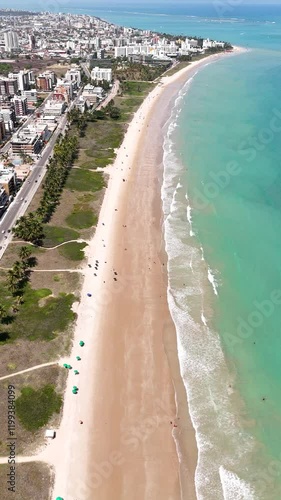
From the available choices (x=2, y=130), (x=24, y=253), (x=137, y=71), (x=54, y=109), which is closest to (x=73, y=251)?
(x=24, y=253)

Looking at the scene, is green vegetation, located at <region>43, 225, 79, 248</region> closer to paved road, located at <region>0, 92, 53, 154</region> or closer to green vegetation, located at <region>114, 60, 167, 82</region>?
paved road, located at <region>0, 92, 53, 154</region>

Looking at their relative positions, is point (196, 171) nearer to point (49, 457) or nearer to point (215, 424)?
point (215, 424)

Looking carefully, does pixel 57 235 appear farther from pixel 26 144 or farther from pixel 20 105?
pixel 20 105

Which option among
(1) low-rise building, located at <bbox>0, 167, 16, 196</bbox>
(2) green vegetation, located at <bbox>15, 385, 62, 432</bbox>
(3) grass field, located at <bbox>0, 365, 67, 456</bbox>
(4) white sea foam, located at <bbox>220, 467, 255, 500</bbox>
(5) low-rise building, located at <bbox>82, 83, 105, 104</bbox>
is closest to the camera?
(4) white sea foam, located at <bbox>220, 467, 255, 500</bbox>

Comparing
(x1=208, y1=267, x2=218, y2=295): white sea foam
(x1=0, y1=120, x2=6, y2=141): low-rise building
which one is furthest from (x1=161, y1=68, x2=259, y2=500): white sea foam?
(x1=0, y1=120, x2=6, y2=141): low-rise building

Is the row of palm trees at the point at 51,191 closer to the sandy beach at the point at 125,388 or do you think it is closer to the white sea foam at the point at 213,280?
the sandy beach at the point at 125,388

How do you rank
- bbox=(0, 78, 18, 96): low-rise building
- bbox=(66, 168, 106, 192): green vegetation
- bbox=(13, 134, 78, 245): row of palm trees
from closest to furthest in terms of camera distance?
bbox=(13, 134, 78, 245): row of palm trees, bbox=(66, 168, 106, 192): green vegetation, bbox=(0, 78, 18, 96): low-rise building
